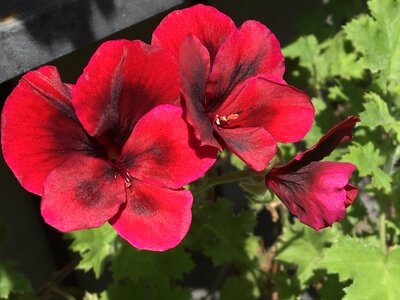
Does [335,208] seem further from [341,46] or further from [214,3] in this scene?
[341,46]

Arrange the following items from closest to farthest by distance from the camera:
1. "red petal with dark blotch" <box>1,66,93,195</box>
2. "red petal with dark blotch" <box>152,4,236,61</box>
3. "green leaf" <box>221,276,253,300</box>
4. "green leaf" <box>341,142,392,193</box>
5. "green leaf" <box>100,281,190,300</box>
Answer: "red petal with dark blotch" <box>1,66,93,195</box> → "red petal with dark blotch" <box>152,4,236,61</box> → "green leaf" <box>341,142,392,193</box> → "green leaf" <box>100,281,190,300</box> → "green leaf" <box>221,276,253,300</box>

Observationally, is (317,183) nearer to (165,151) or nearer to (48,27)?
(165,151)

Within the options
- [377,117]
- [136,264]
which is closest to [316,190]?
[377,117]

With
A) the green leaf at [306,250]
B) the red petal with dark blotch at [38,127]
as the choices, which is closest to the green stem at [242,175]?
the red petal with dark blotch at [38,127]

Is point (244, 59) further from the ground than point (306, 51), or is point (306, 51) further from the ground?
point (244, 59)

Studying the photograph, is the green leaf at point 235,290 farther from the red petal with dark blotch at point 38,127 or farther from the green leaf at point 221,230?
the red petal with dark blotch at point 38,127

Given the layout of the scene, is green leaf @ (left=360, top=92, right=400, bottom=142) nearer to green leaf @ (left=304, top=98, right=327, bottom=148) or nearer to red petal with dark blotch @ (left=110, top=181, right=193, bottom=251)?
green leaf @ (left=304, top=98, right=327, bottom=148)

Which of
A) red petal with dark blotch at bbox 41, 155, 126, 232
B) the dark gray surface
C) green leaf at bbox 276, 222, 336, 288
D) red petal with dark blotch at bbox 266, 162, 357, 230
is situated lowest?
green leaf at bbox 276, 222, 336, 288

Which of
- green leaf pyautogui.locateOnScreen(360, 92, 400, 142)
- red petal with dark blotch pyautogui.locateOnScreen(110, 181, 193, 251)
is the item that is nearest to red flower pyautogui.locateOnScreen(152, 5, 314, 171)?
red petal with dark blotch pyautogui.locateOnScreen(110, 181, 193, 251)
